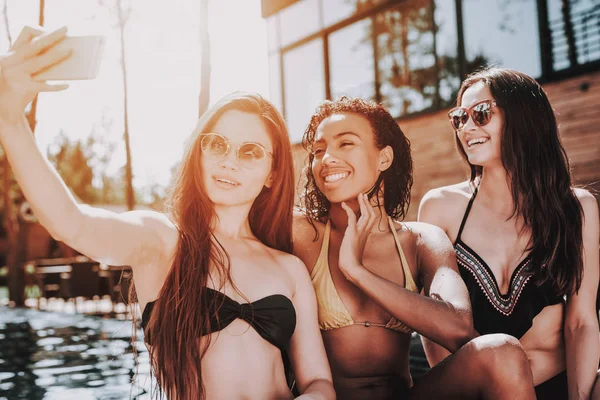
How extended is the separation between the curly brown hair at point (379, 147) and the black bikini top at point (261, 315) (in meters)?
0.88

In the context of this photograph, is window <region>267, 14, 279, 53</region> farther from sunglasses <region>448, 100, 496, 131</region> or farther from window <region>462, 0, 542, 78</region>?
sunglasses <region>448, 100, 496, 131</region>

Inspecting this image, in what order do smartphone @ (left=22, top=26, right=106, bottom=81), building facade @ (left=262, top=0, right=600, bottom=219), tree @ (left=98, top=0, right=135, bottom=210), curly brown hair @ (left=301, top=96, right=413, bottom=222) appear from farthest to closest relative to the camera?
tree @ (left=98, top=0, right=135, bottom=210), building facade @ (left=262, top=0, right=600, bottom=219), curly brown hair @ (left=301, top=96, right=413, bottom=222), smartphone @ (left=22, top=26, right=106, bottom=81)

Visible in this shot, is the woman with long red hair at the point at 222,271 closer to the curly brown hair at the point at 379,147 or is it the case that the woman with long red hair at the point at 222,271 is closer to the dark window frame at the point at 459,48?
the curly brown hair at the point at 379,147

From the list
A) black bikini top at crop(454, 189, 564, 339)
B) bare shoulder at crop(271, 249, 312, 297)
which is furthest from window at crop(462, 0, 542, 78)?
bare shoulder at crop(271, 249, 312, 297)

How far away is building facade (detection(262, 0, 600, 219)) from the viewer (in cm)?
1069

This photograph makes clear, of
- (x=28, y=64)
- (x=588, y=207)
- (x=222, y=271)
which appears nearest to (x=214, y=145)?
(x=222, y=271)

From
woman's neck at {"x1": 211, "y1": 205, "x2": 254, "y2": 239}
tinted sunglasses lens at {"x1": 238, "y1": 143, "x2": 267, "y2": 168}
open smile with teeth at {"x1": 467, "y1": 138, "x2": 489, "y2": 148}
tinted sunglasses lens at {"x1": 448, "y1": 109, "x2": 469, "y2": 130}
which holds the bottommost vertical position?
woman's neck at {"x1": 211, "y1": 205, "x2": 254, "y2": 239}

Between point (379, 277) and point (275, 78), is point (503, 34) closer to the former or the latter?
point (275, 78)

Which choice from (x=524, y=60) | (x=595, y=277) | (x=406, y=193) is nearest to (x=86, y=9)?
(x=524, y=60)

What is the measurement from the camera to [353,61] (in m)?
15.3

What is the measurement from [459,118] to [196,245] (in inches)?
67.1

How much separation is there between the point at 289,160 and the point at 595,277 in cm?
178

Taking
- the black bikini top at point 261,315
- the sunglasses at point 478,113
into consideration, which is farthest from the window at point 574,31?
the black bikini top at point 261,315

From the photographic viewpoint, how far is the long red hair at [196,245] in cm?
232
